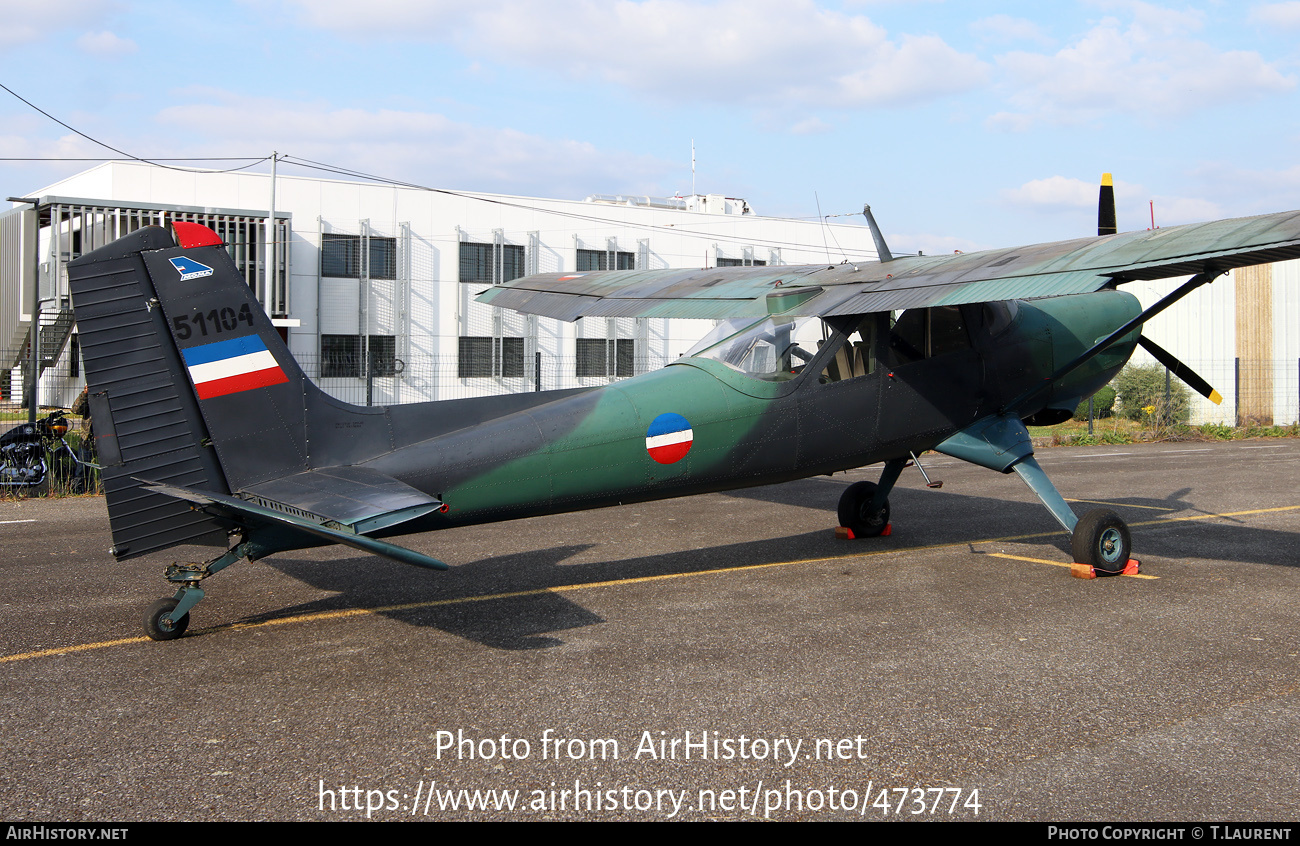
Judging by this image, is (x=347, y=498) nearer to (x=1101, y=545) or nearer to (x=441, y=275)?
(x=1101, y=545)

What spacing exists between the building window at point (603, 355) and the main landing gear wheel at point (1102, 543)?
23.2 m

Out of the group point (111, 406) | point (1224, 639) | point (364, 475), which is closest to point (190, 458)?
point (111, 406)

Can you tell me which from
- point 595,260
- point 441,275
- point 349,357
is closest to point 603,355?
point 595,260

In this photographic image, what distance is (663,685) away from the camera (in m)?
5.12

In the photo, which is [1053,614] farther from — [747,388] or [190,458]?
[190,458]

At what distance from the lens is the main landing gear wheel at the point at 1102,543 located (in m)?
7.80

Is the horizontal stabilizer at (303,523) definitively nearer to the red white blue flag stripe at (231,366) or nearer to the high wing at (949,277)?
the red white blue flag stripe at (231,366)

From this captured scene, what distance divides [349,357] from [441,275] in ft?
12.9

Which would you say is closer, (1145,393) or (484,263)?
(484,263)

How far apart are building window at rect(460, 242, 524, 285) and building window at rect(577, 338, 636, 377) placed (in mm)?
3459

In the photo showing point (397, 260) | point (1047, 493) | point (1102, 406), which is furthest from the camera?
point (1102, 406)

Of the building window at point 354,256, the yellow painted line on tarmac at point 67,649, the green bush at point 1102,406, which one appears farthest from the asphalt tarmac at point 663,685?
the green bush at point 1102,406

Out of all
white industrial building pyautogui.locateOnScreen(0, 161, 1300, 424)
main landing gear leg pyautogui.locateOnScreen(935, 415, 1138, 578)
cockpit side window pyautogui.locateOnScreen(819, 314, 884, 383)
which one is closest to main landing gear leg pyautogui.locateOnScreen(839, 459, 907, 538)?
main landing gear leg pyautogui.locateOnScreen(935, 415, 1138, 578)

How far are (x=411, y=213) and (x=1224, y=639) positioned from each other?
25754 mm
